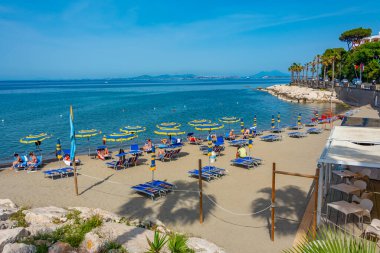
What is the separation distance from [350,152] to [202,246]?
4.97 metres

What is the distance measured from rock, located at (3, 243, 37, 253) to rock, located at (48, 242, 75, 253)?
38 centimetres

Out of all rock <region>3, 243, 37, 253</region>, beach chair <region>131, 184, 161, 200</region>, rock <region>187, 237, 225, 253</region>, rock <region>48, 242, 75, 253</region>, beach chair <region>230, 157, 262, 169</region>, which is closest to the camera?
rock <region>3, 243, 37, 253</region>

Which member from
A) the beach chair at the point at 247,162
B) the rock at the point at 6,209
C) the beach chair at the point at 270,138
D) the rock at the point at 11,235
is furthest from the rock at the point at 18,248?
the beach chair at the point at 270,138

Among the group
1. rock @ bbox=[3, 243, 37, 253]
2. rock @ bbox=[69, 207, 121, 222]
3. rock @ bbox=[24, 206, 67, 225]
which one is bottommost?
rock @ bbox=[69, 207, 121, 222]

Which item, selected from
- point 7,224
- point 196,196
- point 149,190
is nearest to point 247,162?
point 196,196

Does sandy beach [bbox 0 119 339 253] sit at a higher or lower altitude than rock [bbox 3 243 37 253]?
lower

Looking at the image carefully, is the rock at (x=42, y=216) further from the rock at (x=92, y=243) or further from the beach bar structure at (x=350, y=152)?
the beach bar structure at (x=350, y=152)

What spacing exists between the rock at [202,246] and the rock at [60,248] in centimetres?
292

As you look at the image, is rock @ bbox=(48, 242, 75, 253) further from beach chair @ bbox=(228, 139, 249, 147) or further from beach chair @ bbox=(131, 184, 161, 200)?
beach chair @ bbox=(228, 139, 249, 147)

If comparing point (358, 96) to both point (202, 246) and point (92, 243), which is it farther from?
point (92, 243)

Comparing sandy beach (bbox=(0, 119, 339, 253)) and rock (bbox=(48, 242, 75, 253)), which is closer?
A: rock (bbox=(48, 242, 75, 253))

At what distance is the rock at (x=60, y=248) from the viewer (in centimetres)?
670

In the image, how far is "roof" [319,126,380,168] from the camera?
7695 mm

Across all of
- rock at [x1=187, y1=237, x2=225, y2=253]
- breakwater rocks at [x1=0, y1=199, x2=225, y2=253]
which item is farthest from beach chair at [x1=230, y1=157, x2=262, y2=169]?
rock at [x1=187, y1=237, x2=225, y2=253]
